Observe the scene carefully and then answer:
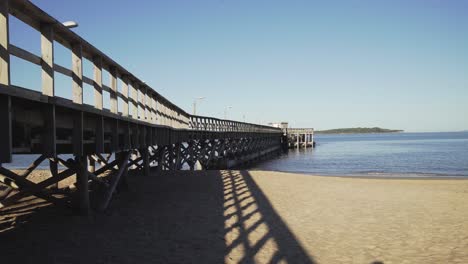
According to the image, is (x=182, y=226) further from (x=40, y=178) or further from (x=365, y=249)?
(x=40, y=178)

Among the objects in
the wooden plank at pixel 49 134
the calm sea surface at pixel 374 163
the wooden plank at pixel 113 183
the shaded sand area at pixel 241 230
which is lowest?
the calm sea surface at pixel 374 163

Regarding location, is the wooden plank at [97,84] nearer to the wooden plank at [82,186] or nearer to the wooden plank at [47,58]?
the wooden plank at [82,186]

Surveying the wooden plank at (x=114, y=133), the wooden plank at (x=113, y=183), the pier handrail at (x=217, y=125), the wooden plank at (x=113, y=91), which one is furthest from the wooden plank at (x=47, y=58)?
the pier handrail at (x=217, y=125)

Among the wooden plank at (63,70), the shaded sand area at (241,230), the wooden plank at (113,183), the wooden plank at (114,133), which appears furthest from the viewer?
the wooden plank at (114,133)

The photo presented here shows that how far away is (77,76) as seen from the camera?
625cm

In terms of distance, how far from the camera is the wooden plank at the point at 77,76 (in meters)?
6.28

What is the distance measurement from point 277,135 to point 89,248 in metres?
63.9

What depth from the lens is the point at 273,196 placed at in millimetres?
11578

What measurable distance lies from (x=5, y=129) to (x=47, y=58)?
4.03 ft

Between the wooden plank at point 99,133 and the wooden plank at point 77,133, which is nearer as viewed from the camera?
the wooden plank at point 77,133

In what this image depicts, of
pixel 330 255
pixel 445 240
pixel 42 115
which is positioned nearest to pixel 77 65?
pixel 42 115

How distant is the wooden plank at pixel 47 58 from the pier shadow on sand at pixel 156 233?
7.35 feet

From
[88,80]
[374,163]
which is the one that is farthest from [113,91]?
[374,163]

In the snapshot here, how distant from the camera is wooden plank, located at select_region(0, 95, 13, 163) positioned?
439 centimetres
